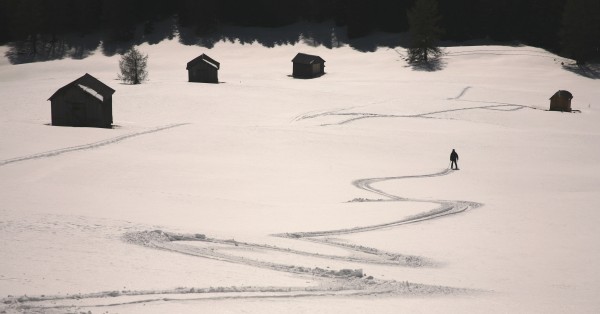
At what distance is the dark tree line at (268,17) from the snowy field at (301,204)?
22.0 meters

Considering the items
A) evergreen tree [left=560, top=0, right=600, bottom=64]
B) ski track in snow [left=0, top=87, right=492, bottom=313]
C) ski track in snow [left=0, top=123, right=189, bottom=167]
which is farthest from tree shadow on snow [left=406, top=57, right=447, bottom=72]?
ski track in snow [left=0, top=87, right=492, bottom=313]

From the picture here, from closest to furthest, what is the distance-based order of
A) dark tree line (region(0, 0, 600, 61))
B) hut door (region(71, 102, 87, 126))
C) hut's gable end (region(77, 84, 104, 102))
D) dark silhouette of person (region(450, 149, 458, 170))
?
1. dark silhouette of person (region(450, 149, 458, 170))
2. hut's gable end (region(77, 84, 104, 102))
3. hut door (region(71, 102, 87, 126))
4. dark tree line (region(0, 0, 600, 61))

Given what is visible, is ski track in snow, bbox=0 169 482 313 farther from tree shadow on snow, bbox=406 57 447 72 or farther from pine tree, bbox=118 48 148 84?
tree shadow on snow, bbox=406 57 447 72

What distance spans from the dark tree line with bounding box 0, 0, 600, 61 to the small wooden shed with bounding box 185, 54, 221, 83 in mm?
23565

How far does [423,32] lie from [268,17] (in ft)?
84.1

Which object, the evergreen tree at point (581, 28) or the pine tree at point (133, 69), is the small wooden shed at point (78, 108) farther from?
the evergreen tree at point (581, 28)

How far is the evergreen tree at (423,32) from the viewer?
→ 274ft

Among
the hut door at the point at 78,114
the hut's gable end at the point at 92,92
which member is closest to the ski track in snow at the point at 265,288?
the hut's gable end at the point at 92,92

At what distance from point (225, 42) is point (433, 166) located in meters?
61.2

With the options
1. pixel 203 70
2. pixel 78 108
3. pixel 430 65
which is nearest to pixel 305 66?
pixel 203 70

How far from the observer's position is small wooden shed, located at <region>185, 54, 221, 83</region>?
243 ft

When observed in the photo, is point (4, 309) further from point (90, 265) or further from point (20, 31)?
point (20, 31)

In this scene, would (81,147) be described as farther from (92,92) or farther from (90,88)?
(90,88)

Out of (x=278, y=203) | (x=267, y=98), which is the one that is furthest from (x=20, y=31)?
(x=278, y=203)
